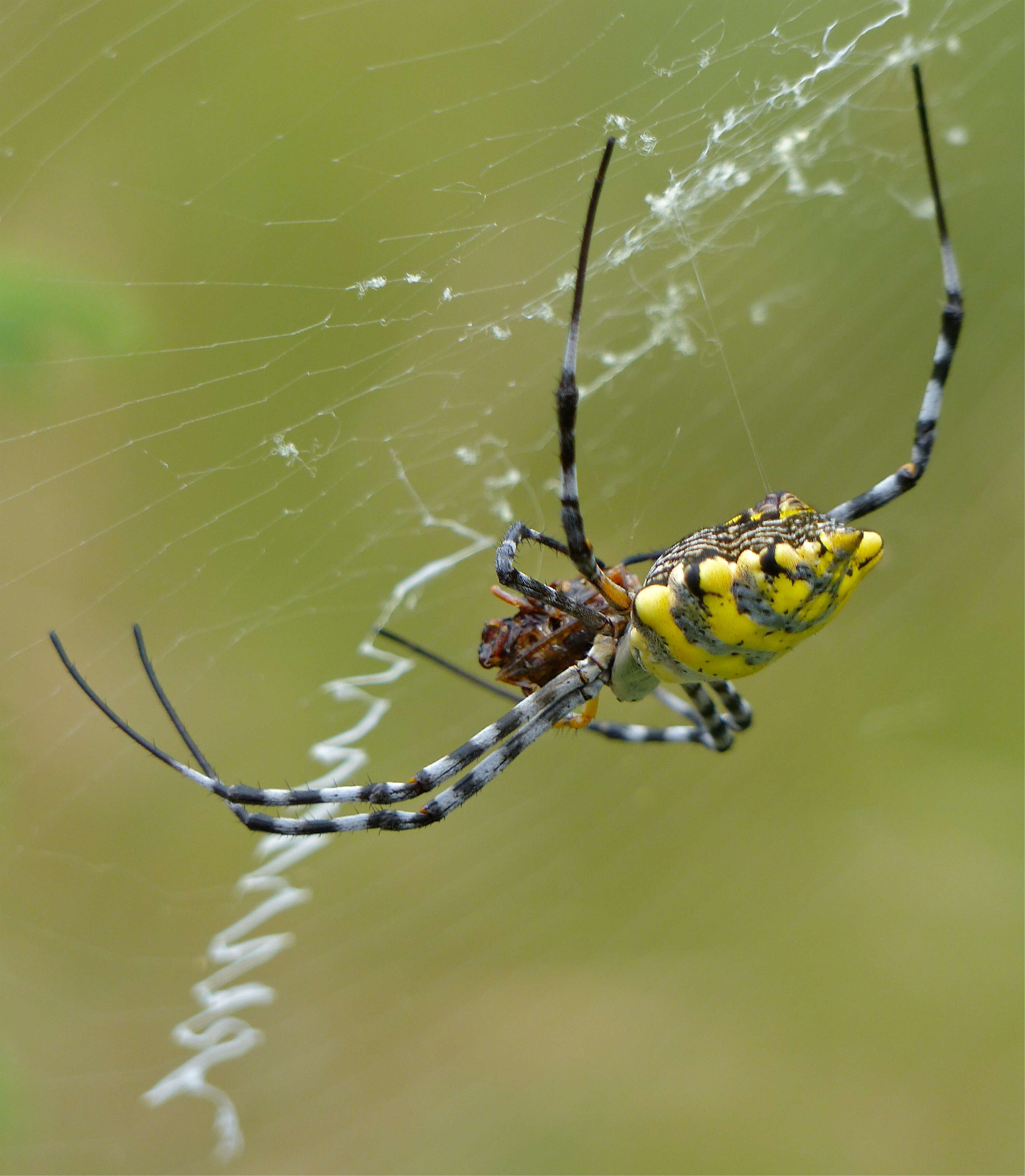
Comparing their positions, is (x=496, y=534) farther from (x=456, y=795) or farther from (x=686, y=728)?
(x=456, y=795)

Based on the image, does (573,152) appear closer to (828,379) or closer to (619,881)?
(828,379)

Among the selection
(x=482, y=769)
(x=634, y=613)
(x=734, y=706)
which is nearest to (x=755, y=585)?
(x=634, y=613)

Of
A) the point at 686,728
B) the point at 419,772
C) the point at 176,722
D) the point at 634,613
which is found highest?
the point at 176,722

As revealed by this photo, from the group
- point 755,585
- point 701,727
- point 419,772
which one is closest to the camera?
point 755,585

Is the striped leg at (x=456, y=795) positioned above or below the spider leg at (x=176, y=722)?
below

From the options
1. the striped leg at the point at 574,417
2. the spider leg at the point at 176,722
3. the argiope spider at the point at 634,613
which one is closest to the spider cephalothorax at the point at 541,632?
the argiope spider at the point at 634,613

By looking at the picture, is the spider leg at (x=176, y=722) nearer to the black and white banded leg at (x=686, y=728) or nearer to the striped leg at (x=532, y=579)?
the black and white banded leg at (x=686, y=728)

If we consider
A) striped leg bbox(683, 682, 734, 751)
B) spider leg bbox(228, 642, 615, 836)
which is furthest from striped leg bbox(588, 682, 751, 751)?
spider leg bbox(228, 642, 615, 836)
